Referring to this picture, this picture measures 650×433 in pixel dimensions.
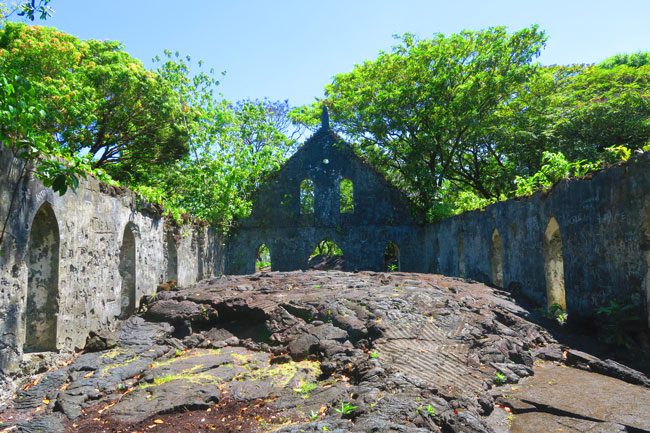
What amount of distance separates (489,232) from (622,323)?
656cm

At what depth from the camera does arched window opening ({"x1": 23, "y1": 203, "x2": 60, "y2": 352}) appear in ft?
21.2

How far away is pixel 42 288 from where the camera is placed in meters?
6.52

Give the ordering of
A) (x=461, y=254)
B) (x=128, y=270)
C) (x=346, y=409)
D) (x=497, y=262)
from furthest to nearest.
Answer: (x=461, y=254), (x=497, y=262), (x=128, y=270), (x=346, y=409)

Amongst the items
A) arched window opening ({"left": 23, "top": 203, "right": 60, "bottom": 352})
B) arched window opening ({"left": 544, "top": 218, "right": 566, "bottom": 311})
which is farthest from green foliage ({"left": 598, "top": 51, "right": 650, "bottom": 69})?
arched window opening ({"left": 23, "top": 203, "right": 60, "bottom": 352})

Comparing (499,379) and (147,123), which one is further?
(147,123)

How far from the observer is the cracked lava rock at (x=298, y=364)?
5.16 metres

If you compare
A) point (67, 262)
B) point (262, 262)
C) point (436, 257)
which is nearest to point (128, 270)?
point (67, 262)

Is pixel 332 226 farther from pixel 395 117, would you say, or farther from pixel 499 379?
pixel 499 379

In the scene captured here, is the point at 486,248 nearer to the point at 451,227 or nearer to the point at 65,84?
the point at 451,227

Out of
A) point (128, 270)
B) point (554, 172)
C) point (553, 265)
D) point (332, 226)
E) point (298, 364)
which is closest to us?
point (298, 364)

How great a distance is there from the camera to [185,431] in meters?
5.02

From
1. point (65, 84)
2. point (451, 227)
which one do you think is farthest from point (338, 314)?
point (65, 84)

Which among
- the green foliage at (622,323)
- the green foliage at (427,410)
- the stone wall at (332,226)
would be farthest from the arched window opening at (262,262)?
the green foliage at (427,410)

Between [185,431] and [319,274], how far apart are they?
25.1ft
